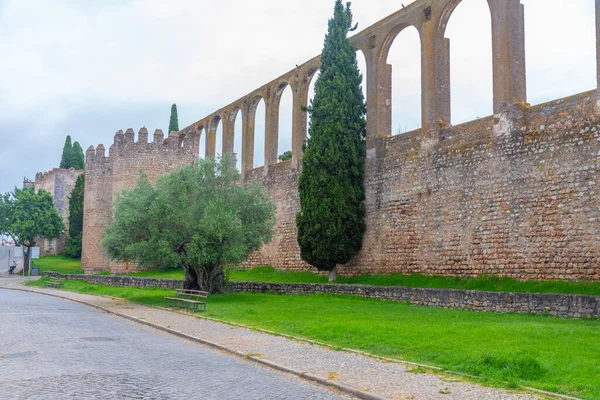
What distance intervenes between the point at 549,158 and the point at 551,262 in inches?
112

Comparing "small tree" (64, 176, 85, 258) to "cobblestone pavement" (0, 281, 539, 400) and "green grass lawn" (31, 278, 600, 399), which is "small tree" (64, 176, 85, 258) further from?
"cobblestone pavement" (0, 281, 539, 400)

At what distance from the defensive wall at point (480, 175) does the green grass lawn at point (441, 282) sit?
307 millimetres

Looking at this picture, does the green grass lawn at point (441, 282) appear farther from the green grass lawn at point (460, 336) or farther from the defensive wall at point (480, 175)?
the green grass lawn at point (460, 336)

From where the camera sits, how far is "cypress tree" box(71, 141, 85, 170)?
62.3 meters

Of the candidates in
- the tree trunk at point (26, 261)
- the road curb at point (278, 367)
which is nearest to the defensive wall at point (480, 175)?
the road curb at point (278, 367)

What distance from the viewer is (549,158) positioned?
16.8m

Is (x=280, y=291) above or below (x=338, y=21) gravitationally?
below

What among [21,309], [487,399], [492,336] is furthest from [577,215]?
[21,309]

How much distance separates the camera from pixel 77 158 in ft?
205

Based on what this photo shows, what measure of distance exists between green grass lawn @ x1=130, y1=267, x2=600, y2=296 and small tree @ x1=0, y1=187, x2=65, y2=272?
82.8 ft

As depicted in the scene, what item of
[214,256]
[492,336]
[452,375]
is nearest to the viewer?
[452,375]

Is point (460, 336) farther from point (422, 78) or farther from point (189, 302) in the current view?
point (422, 78)

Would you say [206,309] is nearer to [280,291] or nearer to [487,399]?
[280,291]

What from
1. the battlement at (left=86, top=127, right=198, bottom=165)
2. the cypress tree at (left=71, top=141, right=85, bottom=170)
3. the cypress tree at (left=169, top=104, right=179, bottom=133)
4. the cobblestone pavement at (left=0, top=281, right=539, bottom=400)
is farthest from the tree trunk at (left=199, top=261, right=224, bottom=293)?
the cypress tree at (left=71, top=141, right=85, bottom=170)
